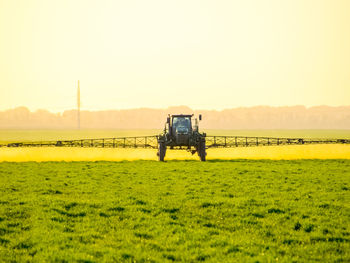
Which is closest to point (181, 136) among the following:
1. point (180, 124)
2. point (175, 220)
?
point (180, 124)

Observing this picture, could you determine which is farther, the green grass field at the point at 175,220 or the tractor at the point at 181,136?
the tractor at the point at 181,136

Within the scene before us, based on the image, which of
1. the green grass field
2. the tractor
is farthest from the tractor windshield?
the green grass field

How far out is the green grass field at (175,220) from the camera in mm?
8375

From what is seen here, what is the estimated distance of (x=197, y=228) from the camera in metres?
10.4

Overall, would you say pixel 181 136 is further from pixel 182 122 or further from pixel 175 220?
pixel 175 220

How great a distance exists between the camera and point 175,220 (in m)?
11.1

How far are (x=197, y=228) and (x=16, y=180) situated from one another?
12986 mm

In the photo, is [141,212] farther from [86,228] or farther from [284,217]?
[284,217]

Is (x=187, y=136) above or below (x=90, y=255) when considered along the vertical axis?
above

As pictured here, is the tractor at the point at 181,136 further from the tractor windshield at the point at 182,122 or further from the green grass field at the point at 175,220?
the green grass field at the point at 175,220

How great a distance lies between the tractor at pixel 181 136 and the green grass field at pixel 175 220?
1231 centimetres

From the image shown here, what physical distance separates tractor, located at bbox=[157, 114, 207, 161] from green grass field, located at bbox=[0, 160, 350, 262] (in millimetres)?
12307

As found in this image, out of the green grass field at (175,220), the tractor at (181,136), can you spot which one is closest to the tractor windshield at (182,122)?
the tractor at (181,136)

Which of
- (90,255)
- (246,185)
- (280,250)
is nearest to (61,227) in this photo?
(90,255)
